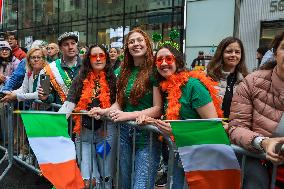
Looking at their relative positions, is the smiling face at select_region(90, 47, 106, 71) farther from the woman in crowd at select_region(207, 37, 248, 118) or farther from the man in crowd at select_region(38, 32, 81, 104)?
the woman in crowd at select_region(207, 37, 248, 118)

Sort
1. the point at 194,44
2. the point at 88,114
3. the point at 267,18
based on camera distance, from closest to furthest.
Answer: the point at 88,114 < the point at 267,18 < the point at 194,44

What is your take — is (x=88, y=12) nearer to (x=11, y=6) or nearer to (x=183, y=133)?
(x=11, y=6)

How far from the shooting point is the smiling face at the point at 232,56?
13.9 feet

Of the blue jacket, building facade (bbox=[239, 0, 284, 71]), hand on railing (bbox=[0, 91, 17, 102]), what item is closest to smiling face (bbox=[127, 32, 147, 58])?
hand on railing (bbox=[0, 91, 17, 102])

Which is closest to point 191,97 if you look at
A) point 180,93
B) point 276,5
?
point 180,93

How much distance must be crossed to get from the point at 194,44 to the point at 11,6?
26100 mm

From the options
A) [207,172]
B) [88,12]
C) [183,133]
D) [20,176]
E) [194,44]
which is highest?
[88,12]

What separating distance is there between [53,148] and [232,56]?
203 cm

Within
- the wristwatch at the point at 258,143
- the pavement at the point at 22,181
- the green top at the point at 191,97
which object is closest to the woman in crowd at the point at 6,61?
the pavement at the point at 22,181

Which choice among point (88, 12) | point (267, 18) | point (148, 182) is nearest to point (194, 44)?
point (267, 18)

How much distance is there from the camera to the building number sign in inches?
491

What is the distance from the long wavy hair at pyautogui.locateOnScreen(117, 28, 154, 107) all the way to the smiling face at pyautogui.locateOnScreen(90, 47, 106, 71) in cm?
35

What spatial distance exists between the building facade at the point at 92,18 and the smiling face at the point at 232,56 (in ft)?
30.5

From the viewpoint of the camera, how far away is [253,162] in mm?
2512
